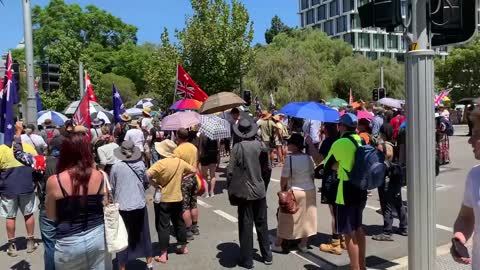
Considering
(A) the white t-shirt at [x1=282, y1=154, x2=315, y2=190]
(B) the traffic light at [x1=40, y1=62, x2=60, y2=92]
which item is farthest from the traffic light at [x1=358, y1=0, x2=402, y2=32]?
(B) the traffic light at [x1=40, y1=62, x2=60, y2=92]

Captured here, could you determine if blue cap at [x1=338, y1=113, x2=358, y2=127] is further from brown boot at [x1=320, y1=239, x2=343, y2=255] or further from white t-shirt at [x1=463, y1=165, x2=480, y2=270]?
white t-shirt at [x1=463, y1=165, x2=480, y2=270]

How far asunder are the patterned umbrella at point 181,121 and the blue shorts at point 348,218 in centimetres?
459

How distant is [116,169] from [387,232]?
3906mm

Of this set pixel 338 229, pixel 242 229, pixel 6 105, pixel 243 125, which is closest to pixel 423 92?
pixel 338 229

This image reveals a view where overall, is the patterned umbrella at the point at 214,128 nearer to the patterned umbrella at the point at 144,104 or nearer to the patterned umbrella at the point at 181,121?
the patterned umbrella at the point at 181,121

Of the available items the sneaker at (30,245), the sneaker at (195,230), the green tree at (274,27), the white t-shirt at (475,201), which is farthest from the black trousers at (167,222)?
the green tree at (274,27)

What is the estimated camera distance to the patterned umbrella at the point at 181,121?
936cm

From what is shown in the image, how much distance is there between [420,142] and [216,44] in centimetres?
2216

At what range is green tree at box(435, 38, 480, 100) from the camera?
48312 millimetres

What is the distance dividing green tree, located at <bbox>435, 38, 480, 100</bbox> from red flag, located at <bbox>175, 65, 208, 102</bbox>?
42408 mm

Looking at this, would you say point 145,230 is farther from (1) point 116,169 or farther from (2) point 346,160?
(2) point 346,160

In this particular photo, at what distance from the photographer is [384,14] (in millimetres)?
4465

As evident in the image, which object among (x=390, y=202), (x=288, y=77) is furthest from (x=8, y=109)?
(x=288, y=77)

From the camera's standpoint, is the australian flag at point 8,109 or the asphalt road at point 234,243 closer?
the asphalt road at point 234,243
